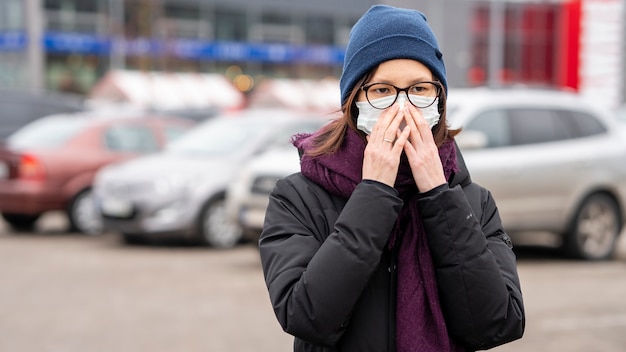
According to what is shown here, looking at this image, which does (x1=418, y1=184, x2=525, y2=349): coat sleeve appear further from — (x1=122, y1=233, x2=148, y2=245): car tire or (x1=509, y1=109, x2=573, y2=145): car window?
(x1=122, y1=233, x2=148, y2=245): car tire

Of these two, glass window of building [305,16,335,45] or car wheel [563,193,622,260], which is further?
glass window of building [305,16,335,45]

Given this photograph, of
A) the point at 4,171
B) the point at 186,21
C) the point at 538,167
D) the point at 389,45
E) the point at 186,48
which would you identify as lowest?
the point at 4,171

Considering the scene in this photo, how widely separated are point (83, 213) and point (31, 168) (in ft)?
3.13

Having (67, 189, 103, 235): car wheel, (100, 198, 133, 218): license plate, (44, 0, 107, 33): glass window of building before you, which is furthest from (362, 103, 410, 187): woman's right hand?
(44, 0, 107, 33): glass window of building

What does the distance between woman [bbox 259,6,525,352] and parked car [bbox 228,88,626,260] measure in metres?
6.81

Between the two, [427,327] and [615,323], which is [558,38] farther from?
[427,327]

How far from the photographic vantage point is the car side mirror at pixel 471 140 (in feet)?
29.5

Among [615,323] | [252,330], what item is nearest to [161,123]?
[252,330]

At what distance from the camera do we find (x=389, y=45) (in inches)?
89.1

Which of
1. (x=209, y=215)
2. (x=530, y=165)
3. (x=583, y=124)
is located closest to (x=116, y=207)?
(x=209, y=215)

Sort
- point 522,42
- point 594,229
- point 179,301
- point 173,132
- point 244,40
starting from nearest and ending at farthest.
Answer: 1. point 179,301
2. point 594,229
3. point 173,132
4. point 522,42
5. point 244,40

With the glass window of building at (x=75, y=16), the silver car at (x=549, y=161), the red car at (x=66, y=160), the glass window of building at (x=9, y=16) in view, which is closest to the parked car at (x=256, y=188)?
the silver car at (x=549, y=161)

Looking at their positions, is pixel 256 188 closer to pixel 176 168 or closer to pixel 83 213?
pixel 176 168

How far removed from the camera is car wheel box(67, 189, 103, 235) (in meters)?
12.4
